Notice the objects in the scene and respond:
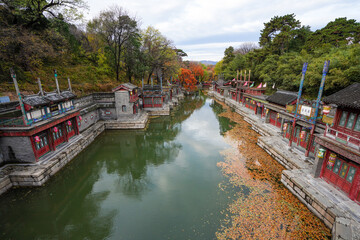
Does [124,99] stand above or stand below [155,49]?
below

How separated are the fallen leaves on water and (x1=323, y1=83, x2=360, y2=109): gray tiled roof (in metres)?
6.45

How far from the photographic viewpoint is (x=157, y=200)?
1104cm

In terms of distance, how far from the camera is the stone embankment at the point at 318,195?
25.0 ft

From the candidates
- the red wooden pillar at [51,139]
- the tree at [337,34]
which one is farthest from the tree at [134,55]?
the tree at [337,34]

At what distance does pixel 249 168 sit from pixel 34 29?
33.5m

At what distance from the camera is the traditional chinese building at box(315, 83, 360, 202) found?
8.88 metres

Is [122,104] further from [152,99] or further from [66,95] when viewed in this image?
[66,95]

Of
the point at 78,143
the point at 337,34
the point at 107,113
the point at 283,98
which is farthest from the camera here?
the point at 337,34

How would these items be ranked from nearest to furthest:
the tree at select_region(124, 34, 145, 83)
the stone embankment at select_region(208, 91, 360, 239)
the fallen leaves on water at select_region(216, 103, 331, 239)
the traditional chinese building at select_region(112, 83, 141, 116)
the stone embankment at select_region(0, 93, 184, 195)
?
the stone embankment at select_region(208, 91, 360, 239)
the fallen leaves on water at select_region(216, 103, 331, 239)
the stone embankment at select_region(0, 93, 184, 195)
the traditional chinese building at select_region(112, 83, 141, 116)
the tree at select_region(124, 34, 145, 83)

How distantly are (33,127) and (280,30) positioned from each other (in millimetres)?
49405

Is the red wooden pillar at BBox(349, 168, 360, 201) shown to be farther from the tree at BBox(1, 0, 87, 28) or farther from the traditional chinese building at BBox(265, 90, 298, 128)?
the tree at BBox(1, 0, 87, 28)

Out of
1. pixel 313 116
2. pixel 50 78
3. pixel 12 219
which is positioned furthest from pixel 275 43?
pixel 12 219

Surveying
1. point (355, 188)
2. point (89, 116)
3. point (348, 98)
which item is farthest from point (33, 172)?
point (348, 98)

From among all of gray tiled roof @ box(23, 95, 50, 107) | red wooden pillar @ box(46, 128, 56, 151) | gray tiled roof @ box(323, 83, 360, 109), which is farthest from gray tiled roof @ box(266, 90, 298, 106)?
red wooden pillar @ box(46, 128, 56, 151)
